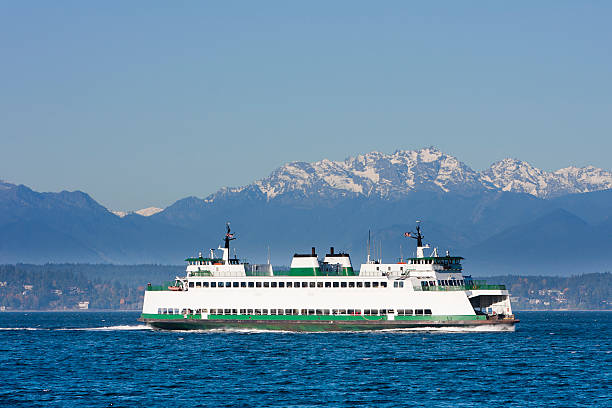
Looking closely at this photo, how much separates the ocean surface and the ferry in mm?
1651

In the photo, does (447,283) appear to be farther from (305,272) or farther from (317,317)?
(305,272)

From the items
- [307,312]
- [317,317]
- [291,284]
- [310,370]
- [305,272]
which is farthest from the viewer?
[305,272]

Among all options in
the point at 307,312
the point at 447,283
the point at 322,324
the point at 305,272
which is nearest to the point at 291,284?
the point at 305,272

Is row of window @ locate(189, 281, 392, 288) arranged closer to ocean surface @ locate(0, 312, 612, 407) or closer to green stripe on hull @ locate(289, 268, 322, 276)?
green stripe on hull @ locate(289, 268, 322, 276)

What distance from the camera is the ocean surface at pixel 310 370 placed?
53.5 meters

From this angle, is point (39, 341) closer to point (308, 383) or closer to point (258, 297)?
point (258, 297)

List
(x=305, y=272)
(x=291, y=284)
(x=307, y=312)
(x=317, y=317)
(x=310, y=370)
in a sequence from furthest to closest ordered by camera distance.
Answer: (x=305, y=272), (x=291, y=284), (x=307, y=312), (x=317, y=317), (x=310, y=370)

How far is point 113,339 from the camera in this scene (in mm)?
93625

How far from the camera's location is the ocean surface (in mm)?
53497

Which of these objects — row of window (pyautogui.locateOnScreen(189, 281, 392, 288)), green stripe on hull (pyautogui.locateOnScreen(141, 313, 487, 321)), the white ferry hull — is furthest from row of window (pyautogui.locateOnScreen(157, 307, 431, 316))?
row of window (pyautogui.locateOnScreen(189, 281, 392, 288))

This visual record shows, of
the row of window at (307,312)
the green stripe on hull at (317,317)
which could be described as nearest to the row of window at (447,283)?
the row of window at (307,312)

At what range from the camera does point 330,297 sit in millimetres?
Answer: 90875

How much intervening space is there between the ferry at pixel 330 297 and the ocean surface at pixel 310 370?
1.65m

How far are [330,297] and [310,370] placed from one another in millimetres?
26496
